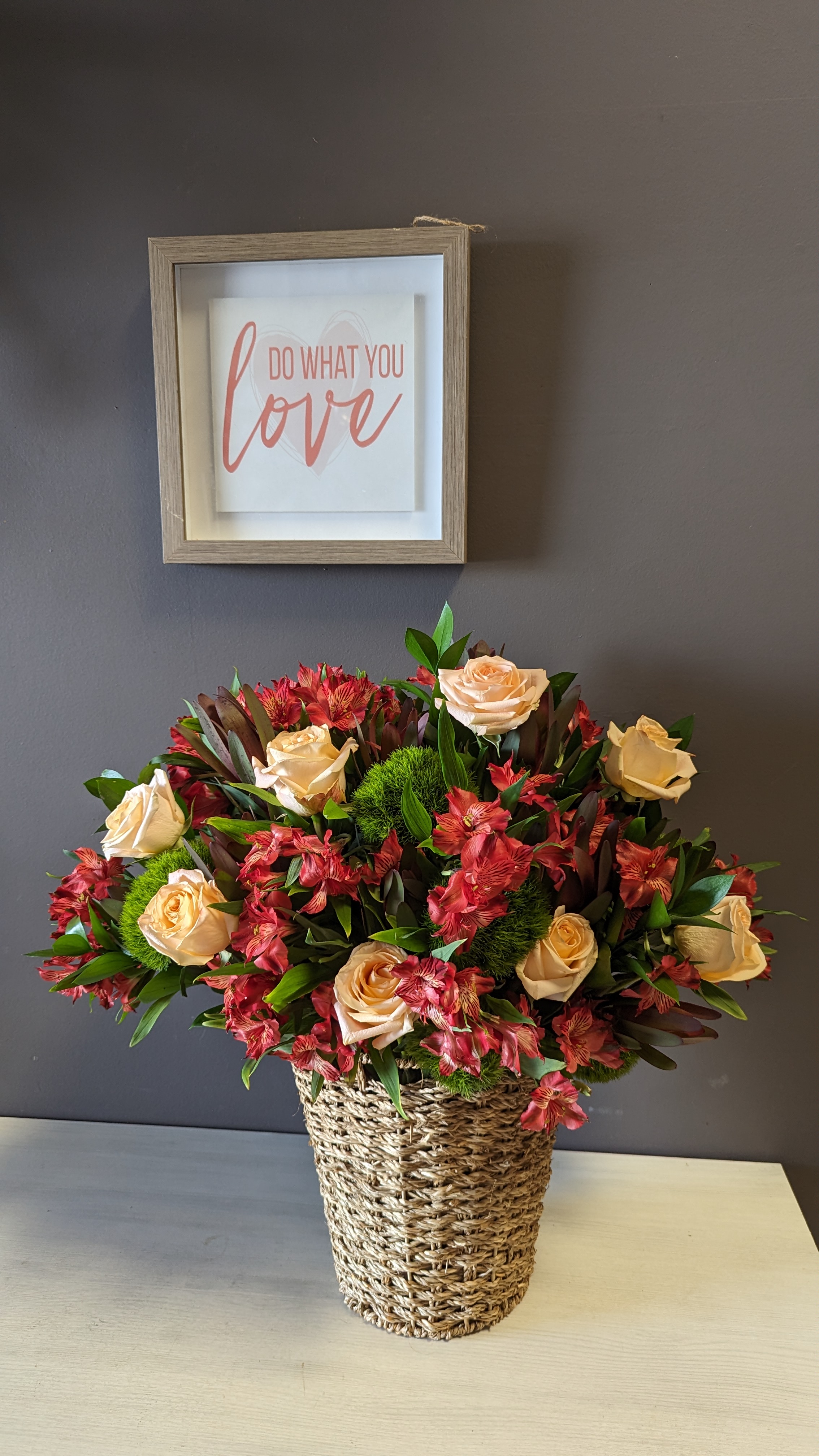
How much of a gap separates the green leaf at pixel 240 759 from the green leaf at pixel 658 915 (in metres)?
0.28

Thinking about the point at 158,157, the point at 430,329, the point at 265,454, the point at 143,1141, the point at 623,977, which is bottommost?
the point at 143,1141

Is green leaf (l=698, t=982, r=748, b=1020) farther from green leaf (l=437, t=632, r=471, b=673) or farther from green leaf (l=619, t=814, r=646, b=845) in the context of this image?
green leaf (l=437, t=632, r=471, b=673)

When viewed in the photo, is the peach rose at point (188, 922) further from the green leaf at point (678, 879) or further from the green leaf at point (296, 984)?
the green leaf at point (678, 879)

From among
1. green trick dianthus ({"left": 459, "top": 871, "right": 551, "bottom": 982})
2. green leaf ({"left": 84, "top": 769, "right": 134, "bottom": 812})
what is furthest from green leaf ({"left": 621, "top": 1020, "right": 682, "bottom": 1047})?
green leaf ({"left": 84, "top": 769, "right": 134, "bottom": 812})

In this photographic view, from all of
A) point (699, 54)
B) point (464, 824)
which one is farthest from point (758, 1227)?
point (699, 54)

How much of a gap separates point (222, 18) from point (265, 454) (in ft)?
1.22

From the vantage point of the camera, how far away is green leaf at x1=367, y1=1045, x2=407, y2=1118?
59 centimetres

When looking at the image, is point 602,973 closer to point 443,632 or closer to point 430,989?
point 430,989

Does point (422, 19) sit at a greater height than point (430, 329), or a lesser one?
greater

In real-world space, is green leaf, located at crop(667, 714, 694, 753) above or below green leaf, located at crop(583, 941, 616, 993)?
above

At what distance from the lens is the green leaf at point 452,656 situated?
27.6 inches

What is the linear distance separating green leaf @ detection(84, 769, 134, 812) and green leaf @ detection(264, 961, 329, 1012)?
0.23 metres

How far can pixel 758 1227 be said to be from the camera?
2.67ft

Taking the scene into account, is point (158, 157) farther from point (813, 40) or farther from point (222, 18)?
point (813, 40)
